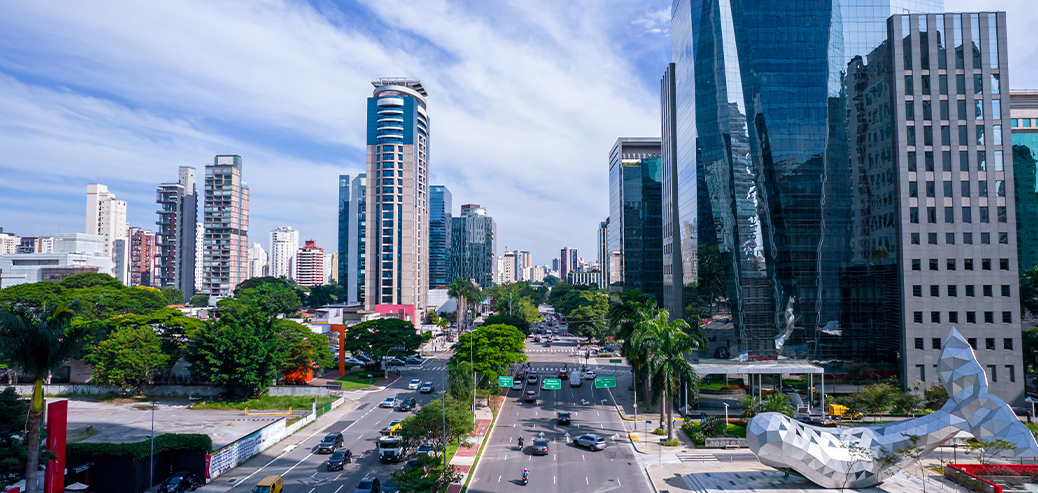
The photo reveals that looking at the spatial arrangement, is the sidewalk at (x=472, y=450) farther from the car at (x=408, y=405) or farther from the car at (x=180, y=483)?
the car at (x=180, y=483)

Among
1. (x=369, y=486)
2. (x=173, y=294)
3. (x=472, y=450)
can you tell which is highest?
(x=173, y=294)

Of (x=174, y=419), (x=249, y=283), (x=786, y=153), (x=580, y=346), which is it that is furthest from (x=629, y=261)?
(x=249, y=283)

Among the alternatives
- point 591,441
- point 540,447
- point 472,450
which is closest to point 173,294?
point 472,450

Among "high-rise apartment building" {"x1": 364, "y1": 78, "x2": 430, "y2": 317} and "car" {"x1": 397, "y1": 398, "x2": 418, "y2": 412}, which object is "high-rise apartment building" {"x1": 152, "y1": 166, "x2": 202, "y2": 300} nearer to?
"high-rise apartment building" {"x1": 364, "y1": 78, "x2": 430, "y2": 317}

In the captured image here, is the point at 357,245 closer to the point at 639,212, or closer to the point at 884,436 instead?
the point at 639,212

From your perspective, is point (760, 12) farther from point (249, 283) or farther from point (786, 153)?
point (249, 283)

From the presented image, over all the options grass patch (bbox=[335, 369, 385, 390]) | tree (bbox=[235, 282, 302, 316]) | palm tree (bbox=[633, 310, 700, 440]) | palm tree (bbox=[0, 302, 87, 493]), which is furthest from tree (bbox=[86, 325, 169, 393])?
tree (bbox=[235, 282, 302, 316])
